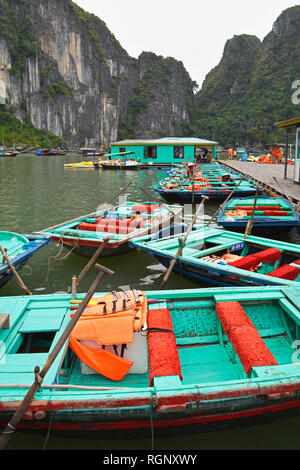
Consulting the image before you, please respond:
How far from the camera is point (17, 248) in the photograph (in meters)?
7.79

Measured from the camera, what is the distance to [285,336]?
4898mm

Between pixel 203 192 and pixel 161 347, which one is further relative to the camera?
pixel 203 192

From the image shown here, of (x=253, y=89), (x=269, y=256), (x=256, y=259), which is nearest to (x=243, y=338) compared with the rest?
(x=256, y=259)

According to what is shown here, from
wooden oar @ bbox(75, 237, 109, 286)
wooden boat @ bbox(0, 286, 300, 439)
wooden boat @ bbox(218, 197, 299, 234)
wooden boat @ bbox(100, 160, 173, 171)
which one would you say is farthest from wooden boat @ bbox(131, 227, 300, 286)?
wooden boat @ bbox(100, 160, 173, 171)

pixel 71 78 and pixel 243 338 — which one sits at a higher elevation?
pixel 71 78

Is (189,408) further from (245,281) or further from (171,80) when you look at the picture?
(171,80)

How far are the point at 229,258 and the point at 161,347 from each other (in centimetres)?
386

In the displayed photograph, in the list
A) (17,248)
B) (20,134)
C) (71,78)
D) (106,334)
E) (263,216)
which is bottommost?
(106,334)

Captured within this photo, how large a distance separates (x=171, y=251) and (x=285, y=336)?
125 inches

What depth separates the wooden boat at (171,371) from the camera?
3.16m

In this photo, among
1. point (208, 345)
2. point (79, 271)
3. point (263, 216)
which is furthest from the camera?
point (263, 216)

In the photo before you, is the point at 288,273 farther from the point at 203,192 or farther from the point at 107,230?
the point at 203,192

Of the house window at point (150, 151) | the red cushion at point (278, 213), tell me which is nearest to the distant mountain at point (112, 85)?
the house window at point (150, 151)

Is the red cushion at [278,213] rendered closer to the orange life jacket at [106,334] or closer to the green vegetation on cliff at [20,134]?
the orange life jacket at [106,334]
